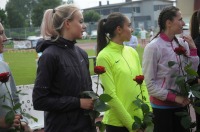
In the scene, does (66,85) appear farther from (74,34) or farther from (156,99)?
(156,99)

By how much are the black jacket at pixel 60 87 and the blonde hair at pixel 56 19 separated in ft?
0.28

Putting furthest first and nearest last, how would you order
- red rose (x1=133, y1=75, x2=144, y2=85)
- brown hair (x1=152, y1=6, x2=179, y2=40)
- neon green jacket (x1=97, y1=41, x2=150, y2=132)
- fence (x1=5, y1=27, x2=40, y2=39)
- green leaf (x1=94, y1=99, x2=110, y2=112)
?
fence (x1=5, y1=27, x2=40, y2=39) < brown hair (x1=152, y1=6, x2=179, y2=40) < neon green jacket (x1=97, y1=41, x2=150, y2=132) < red rose (x1=133, y1=75, x2=144, y2=85) < green leaf (x1=94, y1=99, x2=110, y2=112)

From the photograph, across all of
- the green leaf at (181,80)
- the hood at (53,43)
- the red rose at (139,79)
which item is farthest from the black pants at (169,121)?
the hood at (53,43)

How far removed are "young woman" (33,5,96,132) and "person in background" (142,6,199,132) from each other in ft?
2.93

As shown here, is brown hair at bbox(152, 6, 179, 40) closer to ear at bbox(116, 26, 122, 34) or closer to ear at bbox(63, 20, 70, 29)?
ear at bbox(116, 26, 122, 34)

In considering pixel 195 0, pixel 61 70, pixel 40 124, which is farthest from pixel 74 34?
pixel 195 0

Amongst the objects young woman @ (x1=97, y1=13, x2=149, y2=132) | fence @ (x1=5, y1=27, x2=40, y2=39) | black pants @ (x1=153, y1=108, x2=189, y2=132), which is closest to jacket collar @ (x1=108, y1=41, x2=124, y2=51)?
young woman @ (x1=97, y1=13, x2=149, y2=132)

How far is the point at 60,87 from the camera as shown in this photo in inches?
98.0

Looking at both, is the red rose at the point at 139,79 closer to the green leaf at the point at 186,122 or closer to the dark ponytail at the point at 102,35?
the green leaf at the point at 186,122

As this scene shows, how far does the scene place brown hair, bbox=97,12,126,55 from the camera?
10.5 ft

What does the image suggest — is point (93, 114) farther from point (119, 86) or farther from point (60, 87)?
point (119, 86)

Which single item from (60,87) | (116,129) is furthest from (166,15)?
(60,87)

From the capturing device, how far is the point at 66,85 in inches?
97.7

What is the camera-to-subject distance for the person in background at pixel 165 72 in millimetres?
3307
